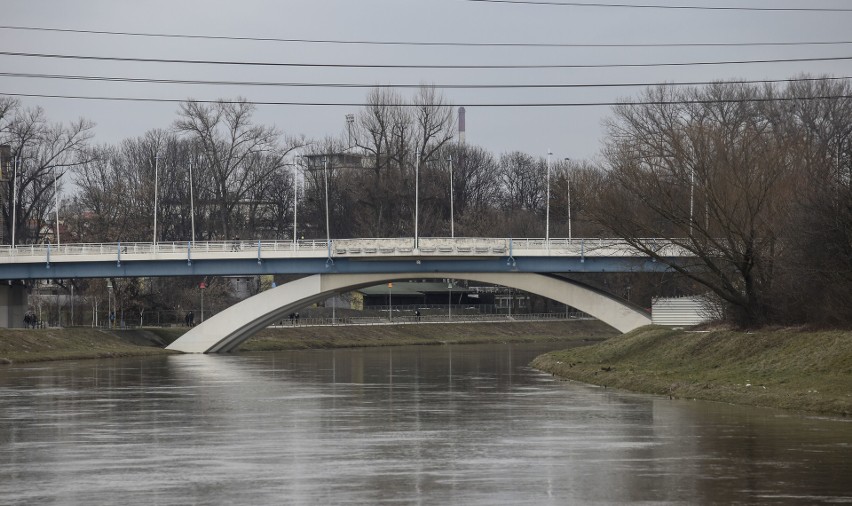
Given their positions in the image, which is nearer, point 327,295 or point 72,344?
point 72,344

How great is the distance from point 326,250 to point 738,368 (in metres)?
39.1

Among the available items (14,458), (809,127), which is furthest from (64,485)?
(809,127)

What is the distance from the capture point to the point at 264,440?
28.8 meters

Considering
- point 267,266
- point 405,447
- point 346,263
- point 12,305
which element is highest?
point 346,263

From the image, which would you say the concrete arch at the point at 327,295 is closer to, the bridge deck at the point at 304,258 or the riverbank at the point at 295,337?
the bridge deck at the point at 304,258

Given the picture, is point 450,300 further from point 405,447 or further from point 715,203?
point 405,447

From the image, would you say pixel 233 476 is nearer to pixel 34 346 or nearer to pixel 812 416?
pixel 812 416

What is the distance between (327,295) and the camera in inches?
3191

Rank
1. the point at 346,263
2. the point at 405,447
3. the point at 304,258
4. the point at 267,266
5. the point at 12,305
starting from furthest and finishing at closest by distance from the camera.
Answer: the point at 12,305, the point at 346,263, the point at 267,266, the point at 304,258, the point at 405,447

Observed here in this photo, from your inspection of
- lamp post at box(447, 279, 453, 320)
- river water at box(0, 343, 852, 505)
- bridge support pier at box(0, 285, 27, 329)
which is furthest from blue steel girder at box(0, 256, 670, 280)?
lamp post at box(447, 279, 453, 320)

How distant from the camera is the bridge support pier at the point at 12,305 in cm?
8312

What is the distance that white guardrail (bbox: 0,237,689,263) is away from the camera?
75.8m

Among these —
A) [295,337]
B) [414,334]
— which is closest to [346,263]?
[295,337]

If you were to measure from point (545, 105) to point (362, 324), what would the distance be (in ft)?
183
